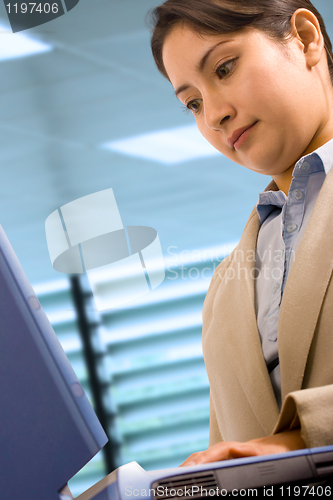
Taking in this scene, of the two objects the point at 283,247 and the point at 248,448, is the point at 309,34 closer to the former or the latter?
the point at 283,247

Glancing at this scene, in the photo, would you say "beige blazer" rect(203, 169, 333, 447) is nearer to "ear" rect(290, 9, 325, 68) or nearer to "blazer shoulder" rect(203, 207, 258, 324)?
"blazer shoulder" rect(203, 207, 258, 324)

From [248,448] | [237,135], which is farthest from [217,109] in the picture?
[248,448]

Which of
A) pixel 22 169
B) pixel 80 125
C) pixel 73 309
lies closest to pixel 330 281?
pixel 80 125

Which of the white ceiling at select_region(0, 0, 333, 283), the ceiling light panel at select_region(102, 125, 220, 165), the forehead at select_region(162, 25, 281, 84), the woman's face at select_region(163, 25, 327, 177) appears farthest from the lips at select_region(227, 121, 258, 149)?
the ceiling light panel at select_region(102, 125, 220, 165)

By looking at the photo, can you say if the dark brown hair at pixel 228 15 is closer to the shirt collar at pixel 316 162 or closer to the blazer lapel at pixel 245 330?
the shirt collar at pixel 316 162

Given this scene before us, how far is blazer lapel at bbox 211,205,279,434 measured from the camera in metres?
0.62

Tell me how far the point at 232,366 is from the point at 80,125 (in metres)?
2.63

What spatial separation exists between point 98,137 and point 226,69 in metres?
2.56

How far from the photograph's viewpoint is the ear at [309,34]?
0.70m

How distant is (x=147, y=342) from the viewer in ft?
15.9

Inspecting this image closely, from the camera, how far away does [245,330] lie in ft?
2.20

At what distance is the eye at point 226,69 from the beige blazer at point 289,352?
212 mm

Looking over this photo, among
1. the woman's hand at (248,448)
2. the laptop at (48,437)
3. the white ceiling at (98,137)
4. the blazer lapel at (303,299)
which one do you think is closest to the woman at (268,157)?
the blazer lapel at (303,299)

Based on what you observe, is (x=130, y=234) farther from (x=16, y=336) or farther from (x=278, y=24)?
(x=16, y=336)
